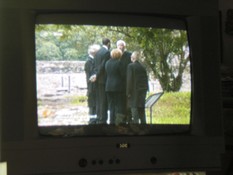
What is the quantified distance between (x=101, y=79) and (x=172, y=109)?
29cm

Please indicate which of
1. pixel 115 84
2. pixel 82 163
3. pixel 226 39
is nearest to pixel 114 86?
pixel 115 84

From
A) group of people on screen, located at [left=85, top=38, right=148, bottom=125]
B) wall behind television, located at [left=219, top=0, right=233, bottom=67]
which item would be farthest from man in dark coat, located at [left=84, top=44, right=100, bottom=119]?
wall behind television, located at [left=219, top=0, right=233, bottom=67]

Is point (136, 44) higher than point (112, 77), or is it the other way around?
point (136, 44)

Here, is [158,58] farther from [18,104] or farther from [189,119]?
[18,104]

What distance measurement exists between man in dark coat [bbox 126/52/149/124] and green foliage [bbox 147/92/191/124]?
0.13 feet

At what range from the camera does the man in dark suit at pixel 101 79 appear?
48.8 inches

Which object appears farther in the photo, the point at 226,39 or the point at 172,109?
the point at 226,39

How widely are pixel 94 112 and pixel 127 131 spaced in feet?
0.47

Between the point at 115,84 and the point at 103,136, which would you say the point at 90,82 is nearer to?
the point at 115,84

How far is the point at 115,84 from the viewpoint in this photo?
1262mm

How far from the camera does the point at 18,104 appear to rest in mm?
1184

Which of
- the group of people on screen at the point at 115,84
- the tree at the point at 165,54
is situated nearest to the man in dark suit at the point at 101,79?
the group of people on screen at the point at 115,84

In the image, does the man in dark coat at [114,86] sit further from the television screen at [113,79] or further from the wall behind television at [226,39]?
the wall behind television at [226,39]

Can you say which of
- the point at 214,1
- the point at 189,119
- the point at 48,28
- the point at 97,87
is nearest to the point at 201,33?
the point at 214,1
